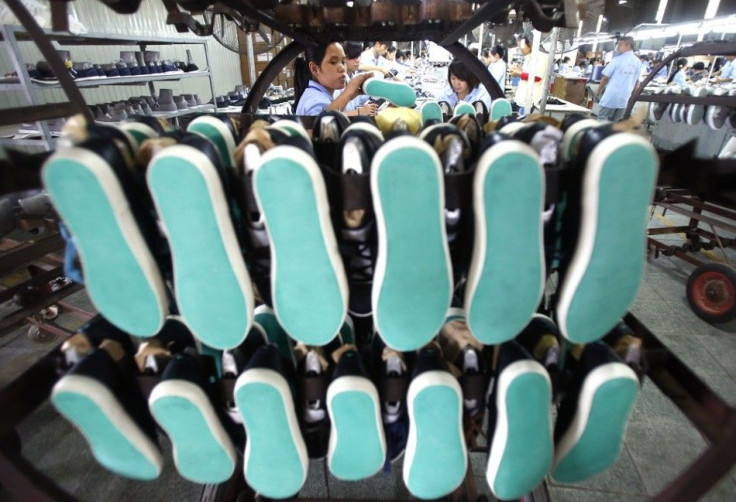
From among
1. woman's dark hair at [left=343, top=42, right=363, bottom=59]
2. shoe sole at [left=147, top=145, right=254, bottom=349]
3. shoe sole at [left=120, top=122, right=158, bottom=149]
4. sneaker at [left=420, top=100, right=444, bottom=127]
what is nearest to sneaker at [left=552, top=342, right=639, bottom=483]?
shoe sole at [left=147, top=145, right=254, bottom=349]

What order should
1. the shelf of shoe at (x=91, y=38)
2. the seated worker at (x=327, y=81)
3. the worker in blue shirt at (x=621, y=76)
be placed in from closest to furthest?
the seated worker at (x=327, y=81) < the shelf of shoe at (x=91, y=38) < the worker in blue shirt at (x=621, y=76)

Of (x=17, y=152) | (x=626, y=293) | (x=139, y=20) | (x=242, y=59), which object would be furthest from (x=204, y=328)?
(x=242, y=59)

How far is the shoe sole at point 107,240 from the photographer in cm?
40

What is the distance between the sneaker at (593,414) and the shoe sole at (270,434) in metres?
0.41

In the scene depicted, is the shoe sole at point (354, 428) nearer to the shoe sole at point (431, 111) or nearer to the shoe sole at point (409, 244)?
the shoe sole at point (409, 244)

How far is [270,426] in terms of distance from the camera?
567mm

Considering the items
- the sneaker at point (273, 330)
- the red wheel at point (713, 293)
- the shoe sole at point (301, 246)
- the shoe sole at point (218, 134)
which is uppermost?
the shoe sole at point (218, 134)

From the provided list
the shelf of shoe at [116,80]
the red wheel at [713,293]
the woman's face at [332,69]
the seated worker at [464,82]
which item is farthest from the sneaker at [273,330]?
the shelf of shoe at [116,80]

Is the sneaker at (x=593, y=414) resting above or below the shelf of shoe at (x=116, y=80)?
below

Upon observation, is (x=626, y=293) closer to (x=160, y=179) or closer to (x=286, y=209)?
(x=286, y=209)

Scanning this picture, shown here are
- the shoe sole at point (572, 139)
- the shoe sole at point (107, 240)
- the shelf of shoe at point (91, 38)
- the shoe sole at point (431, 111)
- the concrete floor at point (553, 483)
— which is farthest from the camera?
the shelf of shoe at point (91, 38)

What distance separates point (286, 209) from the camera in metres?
0.44

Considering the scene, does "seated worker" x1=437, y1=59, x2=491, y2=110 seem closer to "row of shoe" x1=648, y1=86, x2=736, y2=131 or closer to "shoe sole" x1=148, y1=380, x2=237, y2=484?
"row of shoe" x1=648, y1=86, x2=736, y2=131

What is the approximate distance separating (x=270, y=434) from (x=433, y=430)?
237 mm
